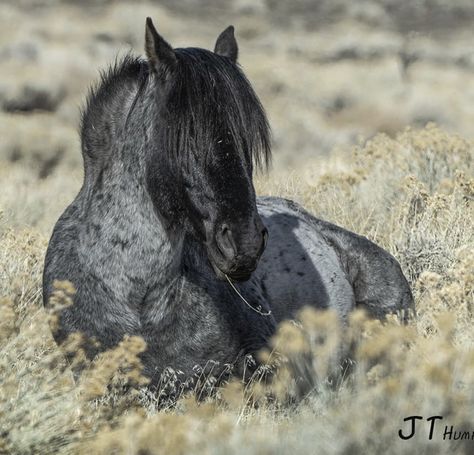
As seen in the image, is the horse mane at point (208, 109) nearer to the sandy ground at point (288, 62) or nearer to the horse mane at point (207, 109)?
the horse mane at point (207, 109)

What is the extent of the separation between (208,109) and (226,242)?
551mm

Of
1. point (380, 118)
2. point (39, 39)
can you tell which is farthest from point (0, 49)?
point (380, 118)

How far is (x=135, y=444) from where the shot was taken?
288 centimetres

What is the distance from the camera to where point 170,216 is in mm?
4012

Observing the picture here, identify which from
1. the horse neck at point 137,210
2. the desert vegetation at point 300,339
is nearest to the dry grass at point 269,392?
the desert vegetation at point 300,339

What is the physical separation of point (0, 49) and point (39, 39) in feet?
9.23

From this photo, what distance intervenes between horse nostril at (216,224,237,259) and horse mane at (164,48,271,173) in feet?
1.10

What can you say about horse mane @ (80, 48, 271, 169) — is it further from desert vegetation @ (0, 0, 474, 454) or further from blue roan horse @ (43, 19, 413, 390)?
desert vegetation @ (0, 0, 474, 454)

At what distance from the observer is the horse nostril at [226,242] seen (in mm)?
3602

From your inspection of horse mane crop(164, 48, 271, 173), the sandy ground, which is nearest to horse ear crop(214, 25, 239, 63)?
horse mane crop(164, 48, 271, 173)

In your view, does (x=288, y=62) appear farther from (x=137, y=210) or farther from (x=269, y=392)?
(x=269, y=392)

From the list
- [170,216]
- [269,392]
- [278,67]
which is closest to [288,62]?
[278,67]

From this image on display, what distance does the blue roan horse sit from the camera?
3734mm

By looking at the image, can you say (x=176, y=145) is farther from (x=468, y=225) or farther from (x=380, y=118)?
(x=380, y=118)
